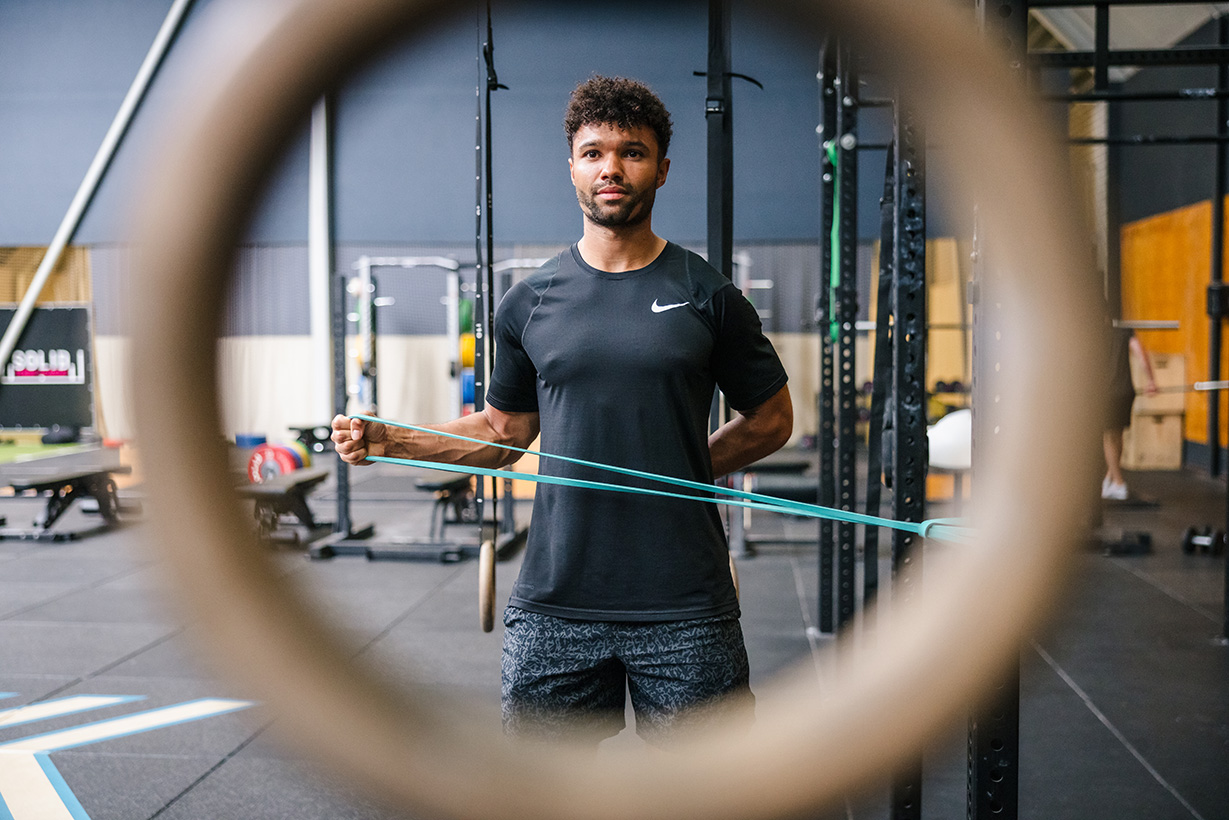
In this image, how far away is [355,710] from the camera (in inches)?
32.2

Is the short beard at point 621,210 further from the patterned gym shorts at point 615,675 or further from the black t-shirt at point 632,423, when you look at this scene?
the patterned gym shorts at point 615,675

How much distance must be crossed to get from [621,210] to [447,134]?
7.96m

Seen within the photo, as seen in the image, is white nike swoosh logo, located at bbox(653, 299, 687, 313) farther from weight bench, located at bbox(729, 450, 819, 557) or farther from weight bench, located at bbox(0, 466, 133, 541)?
weight bench, located at bbox(0, 466, 133, 541)

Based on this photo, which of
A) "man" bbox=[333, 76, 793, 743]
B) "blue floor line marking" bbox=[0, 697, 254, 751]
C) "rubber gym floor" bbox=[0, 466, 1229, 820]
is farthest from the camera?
"blue floor line marking" bbox=[0, 697, 254, 751]

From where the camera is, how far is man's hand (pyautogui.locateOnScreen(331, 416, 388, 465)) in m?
1.09

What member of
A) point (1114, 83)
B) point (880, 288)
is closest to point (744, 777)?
point (880, 288)

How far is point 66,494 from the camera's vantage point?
5145 mm

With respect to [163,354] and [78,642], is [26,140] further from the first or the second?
[163,354]

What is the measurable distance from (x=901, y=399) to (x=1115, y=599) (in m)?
2.77

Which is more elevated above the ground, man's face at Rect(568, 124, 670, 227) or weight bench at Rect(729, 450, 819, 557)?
man's face at Rect(568, 124, 670, 227)

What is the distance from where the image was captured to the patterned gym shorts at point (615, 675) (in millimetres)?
1216

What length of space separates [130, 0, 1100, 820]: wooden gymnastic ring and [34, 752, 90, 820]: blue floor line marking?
167 cm

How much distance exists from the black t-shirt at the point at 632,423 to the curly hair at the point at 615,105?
0.18 metres

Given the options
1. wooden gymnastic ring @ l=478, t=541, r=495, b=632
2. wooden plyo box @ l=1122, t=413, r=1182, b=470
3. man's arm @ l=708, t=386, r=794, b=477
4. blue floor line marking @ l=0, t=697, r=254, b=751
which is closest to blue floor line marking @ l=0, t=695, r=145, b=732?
blue floor line marking @ l=0, t=697, r=254, b=751
